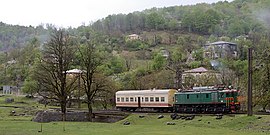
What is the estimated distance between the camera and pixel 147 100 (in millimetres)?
52281

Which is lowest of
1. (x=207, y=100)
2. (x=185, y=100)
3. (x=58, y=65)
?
(x=185, y=100)

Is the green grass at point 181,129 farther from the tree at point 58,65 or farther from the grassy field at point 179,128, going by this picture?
the tree at point 58,65

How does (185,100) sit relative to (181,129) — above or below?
above

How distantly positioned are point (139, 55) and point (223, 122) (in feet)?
426

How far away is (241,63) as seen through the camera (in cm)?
10831

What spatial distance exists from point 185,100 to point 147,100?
670cm

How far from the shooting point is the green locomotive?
42719mm

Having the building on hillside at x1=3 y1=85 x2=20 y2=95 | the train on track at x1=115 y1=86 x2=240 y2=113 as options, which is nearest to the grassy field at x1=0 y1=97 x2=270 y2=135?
the train on track at x1=115 y1=86 x2=240 y2=113

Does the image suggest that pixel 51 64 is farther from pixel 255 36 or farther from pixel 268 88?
pixel 255 36

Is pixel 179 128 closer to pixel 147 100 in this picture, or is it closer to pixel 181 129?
pixel 181 129

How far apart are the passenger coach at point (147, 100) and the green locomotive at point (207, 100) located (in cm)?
137

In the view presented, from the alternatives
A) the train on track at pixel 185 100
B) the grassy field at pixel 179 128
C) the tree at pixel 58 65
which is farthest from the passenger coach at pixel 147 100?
the tree at pixel 58 65

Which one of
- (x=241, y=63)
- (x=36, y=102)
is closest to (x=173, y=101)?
(x=36, y=102)

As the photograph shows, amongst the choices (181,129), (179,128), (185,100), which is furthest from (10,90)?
(181,129)
